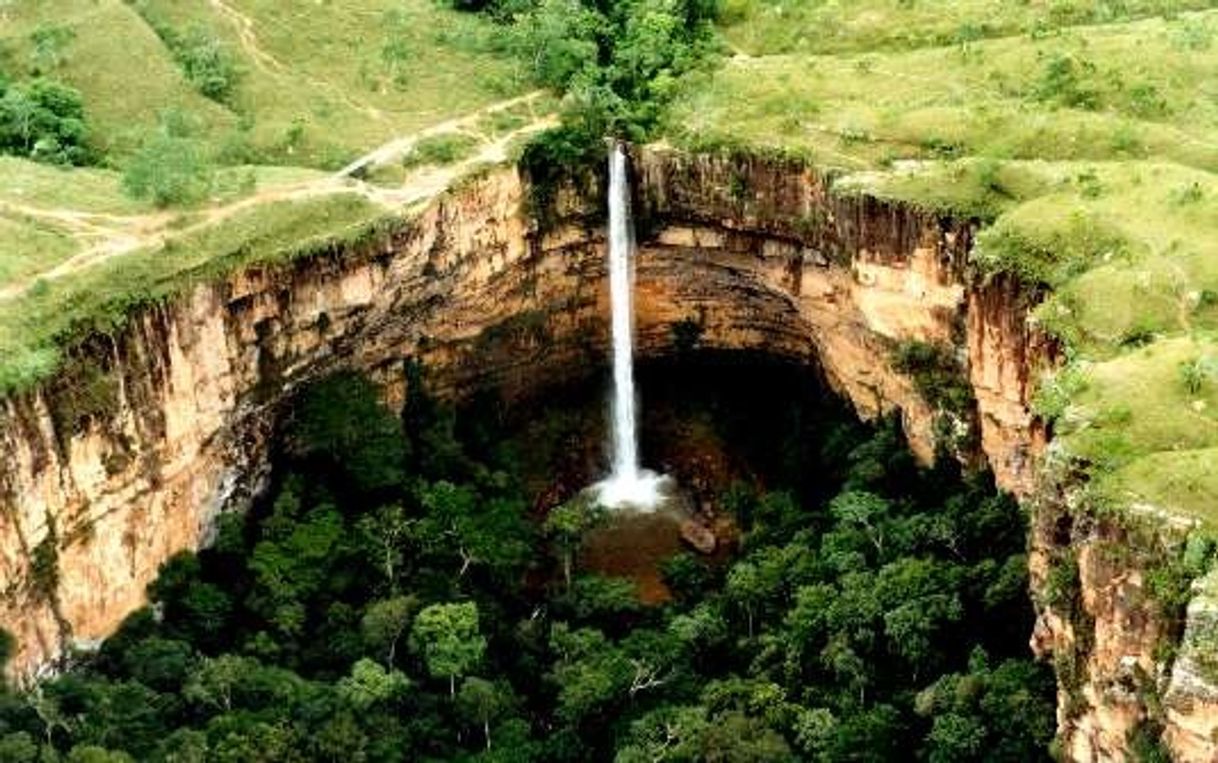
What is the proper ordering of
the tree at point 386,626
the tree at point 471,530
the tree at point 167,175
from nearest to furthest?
the tree at point 386,626, the tree at point 167,175, the tree at point 471,530

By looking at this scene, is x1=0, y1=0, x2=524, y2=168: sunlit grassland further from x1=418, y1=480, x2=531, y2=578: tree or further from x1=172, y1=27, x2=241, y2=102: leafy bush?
x1=418, y1=480, x2=531, y2=578: tree

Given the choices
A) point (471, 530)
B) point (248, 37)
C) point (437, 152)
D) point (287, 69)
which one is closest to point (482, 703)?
point (471, 530)

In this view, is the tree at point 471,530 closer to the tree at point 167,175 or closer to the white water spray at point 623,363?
the white water spray at point 623,363

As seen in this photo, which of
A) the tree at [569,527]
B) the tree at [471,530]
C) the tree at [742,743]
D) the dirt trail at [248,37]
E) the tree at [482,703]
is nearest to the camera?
the tree at [742,743]

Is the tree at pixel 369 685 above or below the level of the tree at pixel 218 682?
below

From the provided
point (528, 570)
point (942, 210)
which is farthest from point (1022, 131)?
point (528, 570)

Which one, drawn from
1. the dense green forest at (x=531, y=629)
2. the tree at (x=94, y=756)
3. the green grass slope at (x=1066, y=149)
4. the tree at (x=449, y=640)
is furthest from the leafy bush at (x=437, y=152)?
the tree at (x=94, y=756)

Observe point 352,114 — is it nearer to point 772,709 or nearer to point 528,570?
point 528,570
